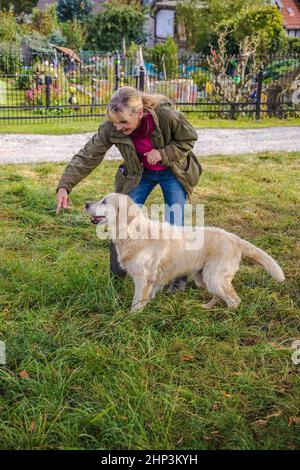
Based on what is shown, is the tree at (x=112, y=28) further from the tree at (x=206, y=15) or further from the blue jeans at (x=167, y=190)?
the blue jeans at (x=167, y=190)

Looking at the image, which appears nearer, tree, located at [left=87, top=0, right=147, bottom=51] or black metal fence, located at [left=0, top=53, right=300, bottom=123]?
black metal fence, located at [left=0, top=53, right=300, bottom=123]

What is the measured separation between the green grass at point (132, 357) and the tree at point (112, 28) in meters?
26.9

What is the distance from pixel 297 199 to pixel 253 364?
182 inches

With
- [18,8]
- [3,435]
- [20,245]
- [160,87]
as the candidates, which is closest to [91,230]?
[20,245]

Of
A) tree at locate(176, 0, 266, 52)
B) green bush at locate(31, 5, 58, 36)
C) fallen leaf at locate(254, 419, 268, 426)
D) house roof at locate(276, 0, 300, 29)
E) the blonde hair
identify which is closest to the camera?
fallen leaf at locate(254, 419, 268, 426)

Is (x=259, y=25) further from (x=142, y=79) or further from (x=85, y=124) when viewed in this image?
(x=85, y=124)

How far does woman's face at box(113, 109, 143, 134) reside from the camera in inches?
163

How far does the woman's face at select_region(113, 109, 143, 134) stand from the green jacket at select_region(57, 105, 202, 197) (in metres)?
0.20

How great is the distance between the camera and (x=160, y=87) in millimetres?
16875

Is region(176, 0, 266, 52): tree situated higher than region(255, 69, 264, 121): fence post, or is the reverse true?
region(176, 0, 266, 52): tree

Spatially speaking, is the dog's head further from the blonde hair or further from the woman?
the blonde hair

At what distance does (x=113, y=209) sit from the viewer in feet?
13.7

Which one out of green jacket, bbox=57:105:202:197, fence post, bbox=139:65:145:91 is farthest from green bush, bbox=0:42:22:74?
green jacket, bbox=57:105:202:197

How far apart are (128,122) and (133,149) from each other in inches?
14.2
